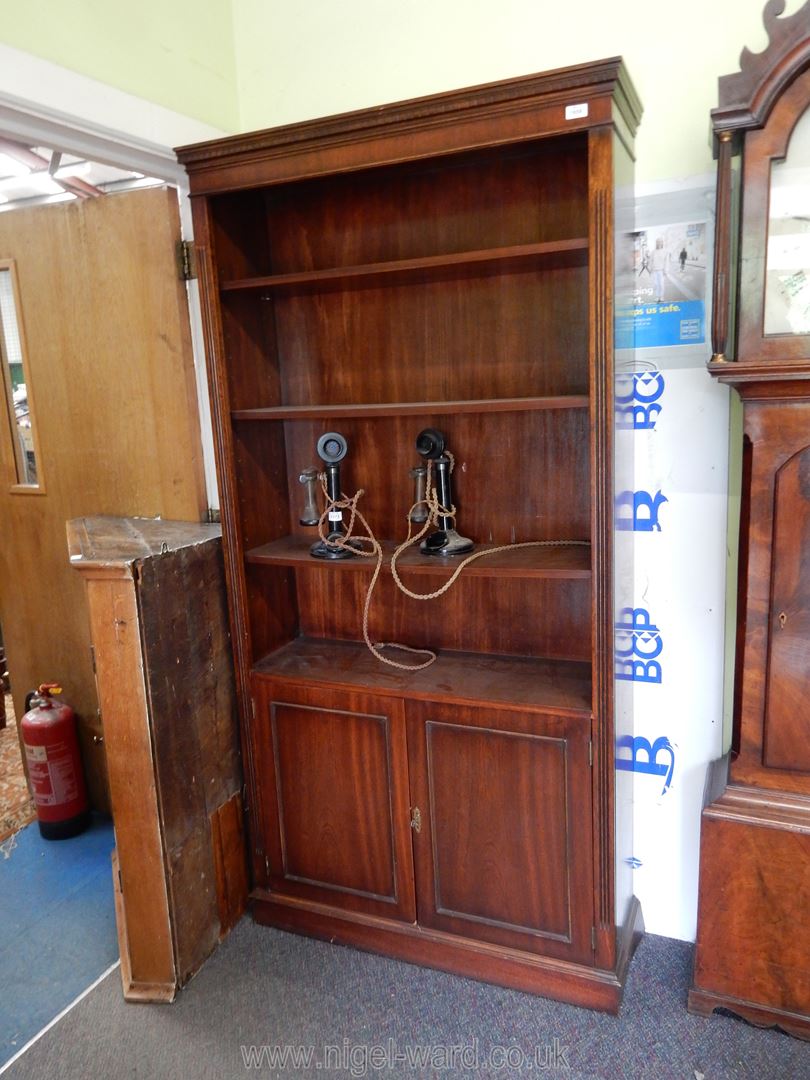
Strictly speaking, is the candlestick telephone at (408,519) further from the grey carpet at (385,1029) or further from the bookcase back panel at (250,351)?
the grey carpet at (385,1029)

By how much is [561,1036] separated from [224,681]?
122cm

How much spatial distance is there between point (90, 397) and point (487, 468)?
131 centimetres

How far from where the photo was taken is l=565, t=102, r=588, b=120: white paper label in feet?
5.24

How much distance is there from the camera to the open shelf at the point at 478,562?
1854mm

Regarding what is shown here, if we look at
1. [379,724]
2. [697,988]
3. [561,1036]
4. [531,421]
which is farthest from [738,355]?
[561,1036]

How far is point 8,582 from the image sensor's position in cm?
300

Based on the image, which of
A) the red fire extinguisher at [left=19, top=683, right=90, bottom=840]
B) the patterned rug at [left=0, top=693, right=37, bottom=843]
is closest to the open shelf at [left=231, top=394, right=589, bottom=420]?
the red fire extinguisher at [left=19, top=683, right=90, bottom=840]

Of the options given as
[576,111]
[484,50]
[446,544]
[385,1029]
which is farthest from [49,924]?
[484,50]

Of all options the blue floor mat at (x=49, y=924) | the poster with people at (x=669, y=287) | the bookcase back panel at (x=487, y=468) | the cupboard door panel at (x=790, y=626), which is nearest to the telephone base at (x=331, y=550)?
the bookcase back panel at (x=487, y=468)

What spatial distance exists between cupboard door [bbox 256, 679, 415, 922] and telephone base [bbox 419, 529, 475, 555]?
398mm

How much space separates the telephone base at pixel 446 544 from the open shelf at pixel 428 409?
311 millimetres

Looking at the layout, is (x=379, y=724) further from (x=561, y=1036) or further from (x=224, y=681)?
(x=561, y=1036)

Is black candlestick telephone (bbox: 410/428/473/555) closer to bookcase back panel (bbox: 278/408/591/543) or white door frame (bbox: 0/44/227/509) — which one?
bookcase back panel (bbox: 278/408/591/543)

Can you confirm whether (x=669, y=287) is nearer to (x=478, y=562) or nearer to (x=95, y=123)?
(x=478, y=562)
